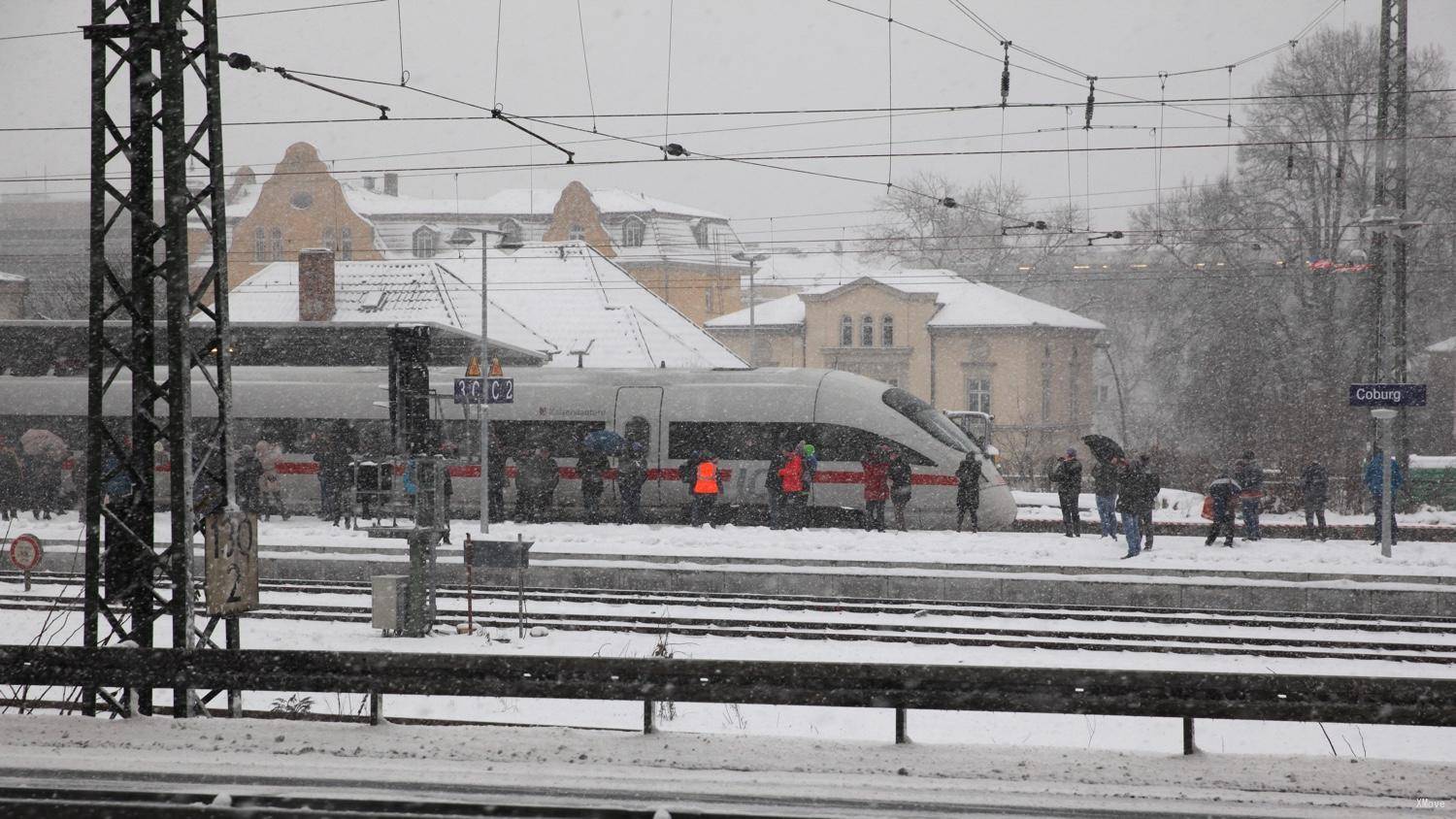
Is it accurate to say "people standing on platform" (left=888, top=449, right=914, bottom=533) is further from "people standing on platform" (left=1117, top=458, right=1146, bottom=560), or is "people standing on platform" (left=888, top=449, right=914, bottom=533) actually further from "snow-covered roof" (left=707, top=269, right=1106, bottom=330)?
"snow-covered roof" (left=707, top=269, right=1106, bottom=330)

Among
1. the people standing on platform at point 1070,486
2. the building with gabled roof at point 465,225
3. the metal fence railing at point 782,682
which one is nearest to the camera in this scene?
the metal fence railing at point 782,682

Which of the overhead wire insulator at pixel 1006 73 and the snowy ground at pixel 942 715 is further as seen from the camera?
the overhead wire insulator at pixel 1006 73

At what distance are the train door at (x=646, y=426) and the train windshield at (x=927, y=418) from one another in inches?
157

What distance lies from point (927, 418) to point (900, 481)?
151 cm

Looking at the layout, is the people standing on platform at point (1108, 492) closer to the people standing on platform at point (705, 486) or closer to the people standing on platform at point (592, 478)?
the people standing on platform at point (705, 486)

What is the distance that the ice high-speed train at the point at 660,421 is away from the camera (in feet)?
71.2

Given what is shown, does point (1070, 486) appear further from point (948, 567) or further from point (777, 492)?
point (777, 492)

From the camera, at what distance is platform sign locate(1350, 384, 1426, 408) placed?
17.8 metres

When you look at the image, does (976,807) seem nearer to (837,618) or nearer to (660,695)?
(660,695)

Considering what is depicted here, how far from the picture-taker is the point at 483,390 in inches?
754

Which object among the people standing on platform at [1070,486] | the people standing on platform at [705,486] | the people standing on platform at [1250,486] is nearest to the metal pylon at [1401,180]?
the people standing on platform at [1250,486]

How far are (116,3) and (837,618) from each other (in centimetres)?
941

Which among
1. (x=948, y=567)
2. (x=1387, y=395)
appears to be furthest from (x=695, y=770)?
(x=1387, y=395)

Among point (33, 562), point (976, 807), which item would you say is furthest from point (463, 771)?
point (33, 562)
